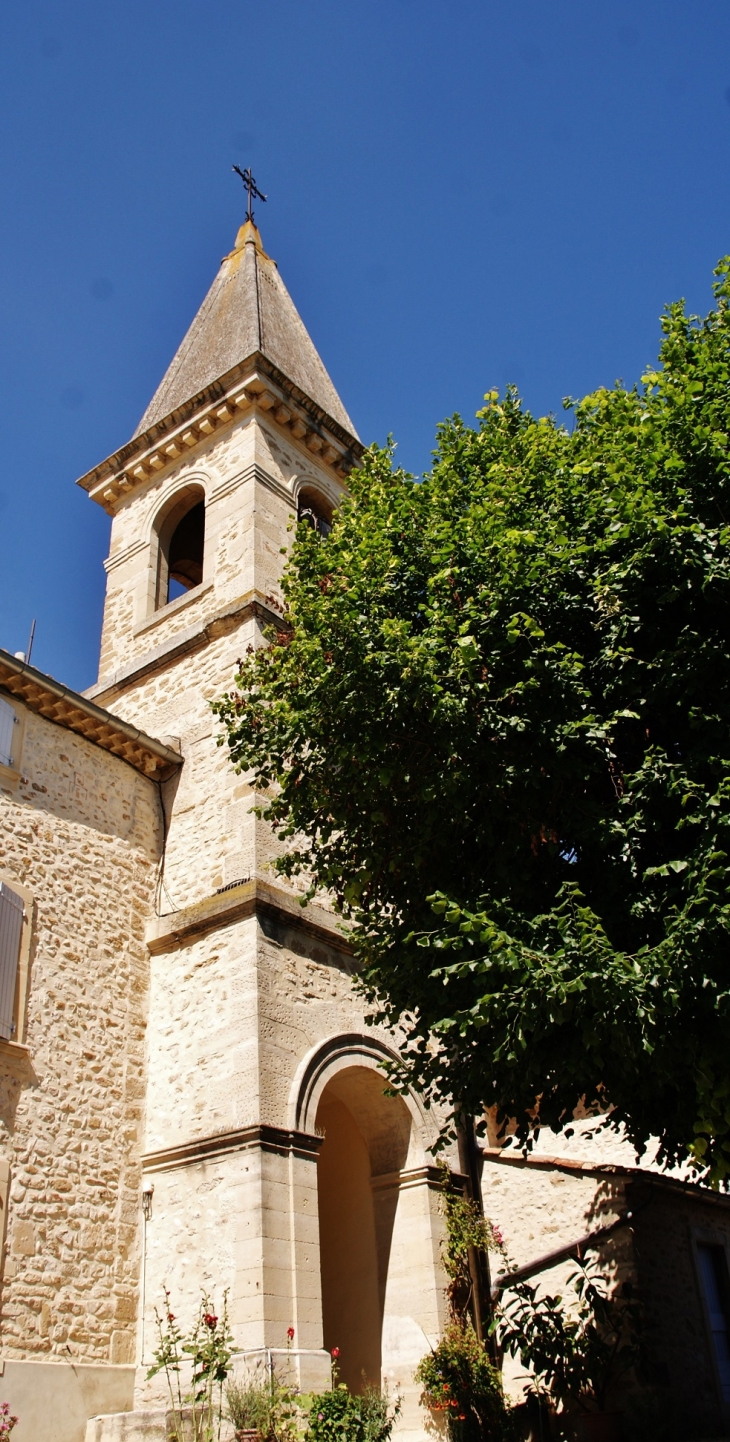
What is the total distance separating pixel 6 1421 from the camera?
301 inches

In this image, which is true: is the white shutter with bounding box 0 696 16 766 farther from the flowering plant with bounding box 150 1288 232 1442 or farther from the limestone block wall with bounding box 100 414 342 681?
the flowering plant with bounding box 150 1288 232 1442

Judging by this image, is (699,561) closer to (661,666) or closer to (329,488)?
(661,666)

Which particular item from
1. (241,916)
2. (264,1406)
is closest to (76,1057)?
(241,916)

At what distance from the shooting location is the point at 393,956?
24.5 ft

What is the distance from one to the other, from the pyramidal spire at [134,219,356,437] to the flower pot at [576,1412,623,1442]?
12758 mm

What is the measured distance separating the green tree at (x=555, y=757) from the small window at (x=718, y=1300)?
6.83 metres

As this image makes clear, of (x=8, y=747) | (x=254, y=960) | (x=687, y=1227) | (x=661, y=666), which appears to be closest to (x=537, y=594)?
(x=661, y=666)

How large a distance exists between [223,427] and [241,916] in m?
7.92

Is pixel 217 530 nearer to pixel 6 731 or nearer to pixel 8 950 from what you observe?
pixel 6 731

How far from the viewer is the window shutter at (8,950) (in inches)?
354

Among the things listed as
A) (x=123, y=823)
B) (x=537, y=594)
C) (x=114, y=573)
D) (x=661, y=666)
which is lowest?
(x=661, y=666)

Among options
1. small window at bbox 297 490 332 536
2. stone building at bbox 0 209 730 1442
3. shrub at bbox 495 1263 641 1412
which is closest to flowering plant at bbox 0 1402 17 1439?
stone building at bbox 0 209 730 1442

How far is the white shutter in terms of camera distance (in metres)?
10.2

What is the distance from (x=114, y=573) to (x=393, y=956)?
988cm
